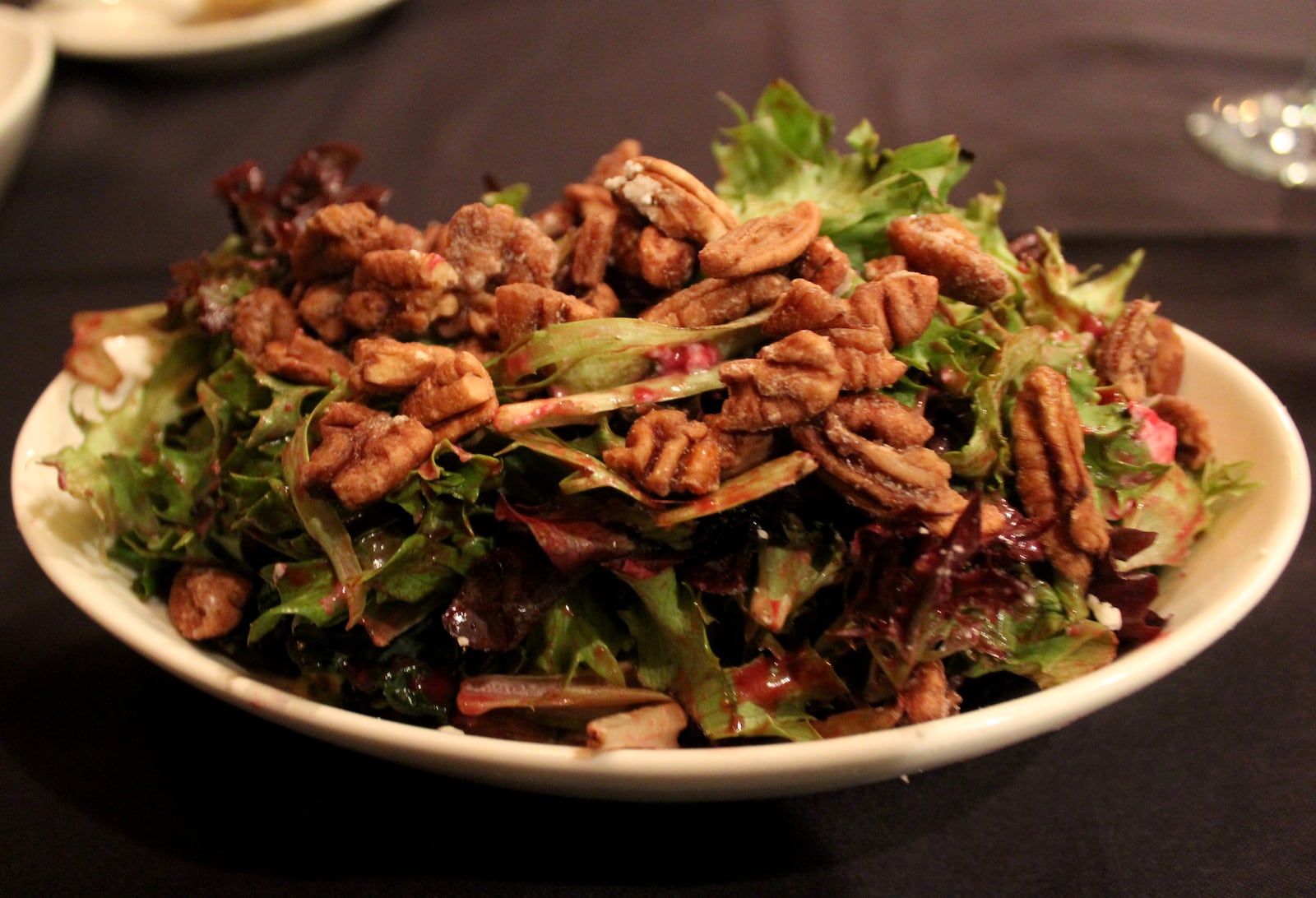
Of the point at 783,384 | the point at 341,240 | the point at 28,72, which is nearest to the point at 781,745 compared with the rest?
the point at 783,384

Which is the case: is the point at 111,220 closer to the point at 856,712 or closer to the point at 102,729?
the point at 102,729

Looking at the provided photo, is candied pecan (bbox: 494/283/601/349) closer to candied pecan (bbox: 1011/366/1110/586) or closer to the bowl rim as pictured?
candied pecan (bbox: 1011/366/1110/586)

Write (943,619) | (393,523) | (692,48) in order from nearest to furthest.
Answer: (943,619)
(393,523)
(692,48)

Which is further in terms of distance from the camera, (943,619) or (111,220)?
(111,220)

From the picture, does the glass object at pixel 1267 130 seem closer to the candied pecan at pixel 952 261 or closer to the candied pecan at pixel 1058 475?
the candied pecan at pixel 952 261

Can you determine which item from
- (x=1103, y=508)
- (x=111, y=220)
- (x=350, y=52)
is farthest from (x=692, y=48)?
(x=1103, y=508)

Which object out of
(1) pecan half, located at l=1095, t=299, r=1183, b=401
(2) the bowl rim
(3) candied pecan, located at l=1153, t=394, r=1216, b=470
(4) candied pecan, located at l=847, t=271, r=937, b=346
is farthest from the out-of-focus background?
(4) candied pecan, located at l=847, t=271, r=937, b=346
